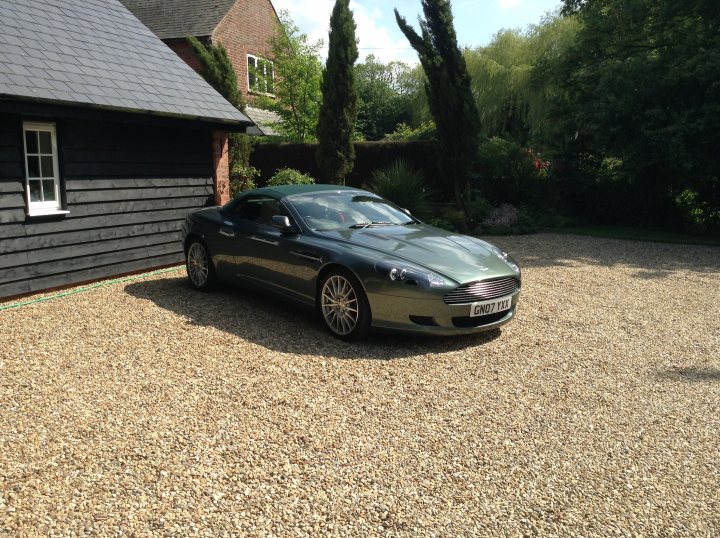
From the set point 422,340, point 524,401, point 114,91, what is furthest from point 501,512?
point 114,91

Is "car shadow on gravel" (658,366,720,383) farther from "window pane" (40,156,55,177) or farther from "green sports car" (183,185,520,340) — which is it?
"window pane" (40,156,55,177)

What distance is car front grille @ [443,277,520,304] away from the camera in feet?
18.0

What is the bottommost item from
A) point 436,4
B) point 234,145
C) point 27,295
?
point 27,295

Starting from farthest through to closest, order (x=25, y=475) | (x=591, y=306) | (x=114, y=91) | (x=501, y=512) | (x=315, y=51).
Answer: (x=315, y=51), (x=114, y=91), (x=591, y=306), (x=25, y=475), (x=501, y=512)

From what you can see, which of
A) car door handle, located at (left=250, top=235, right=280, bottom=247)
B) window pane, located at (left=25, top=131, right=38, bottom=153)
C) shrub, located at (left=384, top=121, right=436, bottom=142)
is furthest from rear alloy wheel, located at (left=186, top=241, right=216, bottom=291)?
shrub, located at (left=384, top=121, right=436, bottom=142)

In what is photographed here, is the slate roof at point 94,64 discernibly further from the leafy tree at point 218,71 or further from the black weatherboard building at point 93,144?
the leafy tree at point 218,71

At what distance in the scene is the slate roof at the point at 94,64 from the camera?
25.5 feet

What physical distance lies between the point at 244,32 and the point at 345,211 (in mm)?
22097

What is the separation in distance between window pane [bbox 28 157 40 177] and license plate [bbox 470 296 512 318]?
6177 mm

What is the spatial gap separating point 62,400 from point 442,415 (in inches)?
108

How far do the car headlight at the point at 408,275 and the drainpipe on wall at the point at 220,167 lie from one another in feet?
20.0

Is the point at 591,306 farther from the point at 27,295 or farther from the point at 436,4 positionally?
the point at 436,4

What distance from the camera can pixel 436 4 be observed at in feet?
48.9

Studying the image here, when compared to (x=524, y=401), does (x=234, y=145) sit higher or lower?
higher
